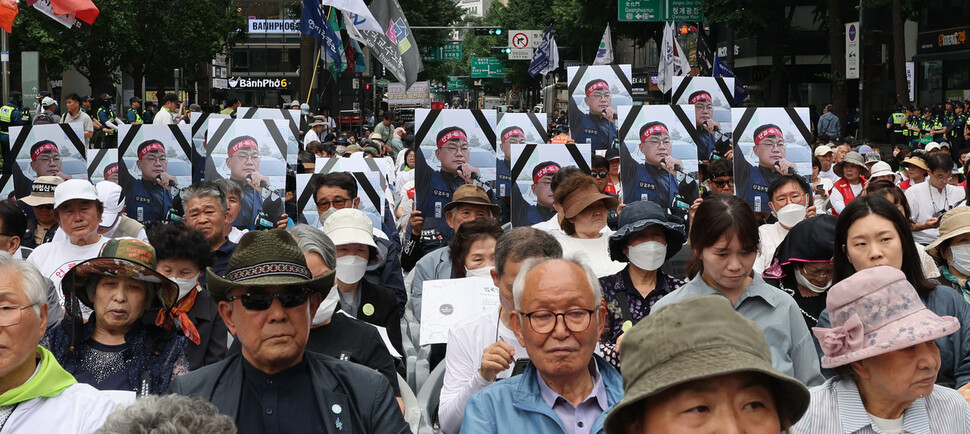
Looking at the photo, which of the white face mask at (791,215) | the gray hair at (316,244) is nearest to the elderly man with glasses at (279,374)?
the gray hair at (316,244)

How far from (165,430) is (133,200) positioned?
321 inches

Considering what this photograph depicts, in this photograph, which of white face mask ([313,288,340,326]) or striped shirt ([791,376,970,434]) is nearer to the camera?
striped shirt ([791,376,970,434])

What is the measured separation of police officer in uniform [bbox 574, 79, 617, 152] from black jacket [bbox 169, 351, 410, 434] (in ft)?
33.2

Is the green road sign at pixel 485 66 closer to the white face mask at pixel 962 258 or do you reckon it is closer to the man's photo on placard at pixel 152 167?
the man's photo on placard at pixel 152 167

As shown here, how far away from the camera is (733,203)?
5.09 meters

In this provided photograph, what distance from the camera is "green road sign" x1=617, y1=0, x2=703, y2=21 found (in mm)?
35688

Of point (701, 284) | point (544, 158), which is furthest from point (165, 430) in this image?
point (544, 158)

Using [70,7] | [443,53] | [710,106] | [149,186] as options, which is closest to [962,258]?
[149,186]

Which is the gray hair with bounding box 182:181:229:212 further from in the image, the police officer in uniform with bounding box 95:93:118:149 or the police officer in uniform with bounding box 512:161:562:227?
the police officer in uniform with bounding box 95:93:118:149

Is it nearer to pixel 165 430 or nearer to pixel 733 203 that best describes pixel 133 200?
pixel 733 203

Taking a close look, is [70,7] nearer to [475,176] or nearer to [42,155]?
[42,155]

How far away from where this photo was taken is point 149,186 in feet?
35.1

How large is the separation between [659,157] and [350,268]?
5607 millimetres

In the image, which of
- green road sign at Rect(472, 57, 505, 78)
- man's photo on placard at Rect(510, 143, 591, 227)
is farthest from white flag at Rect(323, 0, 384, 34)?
green road sign at Rect(472, 57, 505, 78)
